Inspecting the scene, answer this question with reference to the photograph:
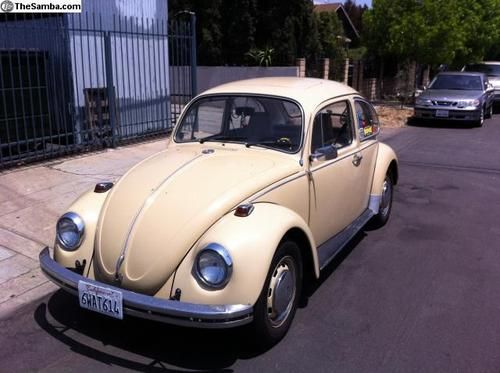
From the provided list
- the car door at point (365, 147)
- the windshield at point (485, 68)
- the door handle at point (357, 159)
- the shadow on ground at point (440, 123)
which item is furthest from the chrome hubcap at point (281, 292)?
the windshield at point (485, 68)

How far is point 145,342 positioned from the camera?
11.7ft

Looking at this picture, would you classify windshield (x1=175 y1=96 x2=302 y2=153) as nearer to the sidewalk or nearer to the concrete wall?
the sidewalk

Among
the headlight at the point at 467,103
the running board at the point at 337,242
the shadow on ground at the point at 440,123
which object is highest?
the headlight at the point at 467,103

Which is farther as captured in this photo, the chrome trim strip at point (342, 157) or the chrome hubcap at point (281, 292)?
the chrome trim strip at point (342, 157)

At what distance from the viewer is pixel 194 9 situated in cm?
2197

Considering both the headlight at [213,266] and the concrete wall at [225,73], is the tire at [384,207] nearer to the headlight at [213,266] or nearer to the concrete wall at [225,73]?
the headlight at [213,266]

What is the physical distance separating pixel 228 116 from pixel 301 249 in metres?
1.47

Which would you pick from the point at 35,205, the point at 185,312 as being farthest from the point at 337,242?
the point at 35,205

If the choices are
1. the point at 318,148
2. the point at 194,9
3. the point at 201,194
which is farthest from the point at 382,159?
the point at 194,9

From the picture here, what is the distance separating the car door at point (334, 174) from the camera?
→ 426 centimetres

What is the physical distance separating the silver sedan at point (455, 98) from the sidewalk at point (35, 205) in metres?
8.73

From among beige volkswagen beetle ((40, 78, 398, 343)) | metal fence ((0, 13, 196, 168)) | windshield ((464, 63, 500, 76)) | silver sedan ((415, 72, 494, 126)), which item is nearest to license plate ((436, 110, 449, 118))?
silver sedan ((415, 72, 494, 126))

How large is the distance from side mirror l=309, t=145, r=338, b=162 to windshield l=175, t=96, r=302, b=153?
0.15 m

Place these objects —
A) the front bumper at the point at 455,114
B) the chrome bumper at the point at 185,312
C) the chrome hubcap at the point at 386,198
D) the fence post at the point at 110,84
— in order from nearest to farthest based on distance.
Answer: the chrome bumper at the point at 185,312 → the chrome hubcap at the point at 386,198 → the fence post at the point at 110,84 → the front bumper at the point at 455,114
